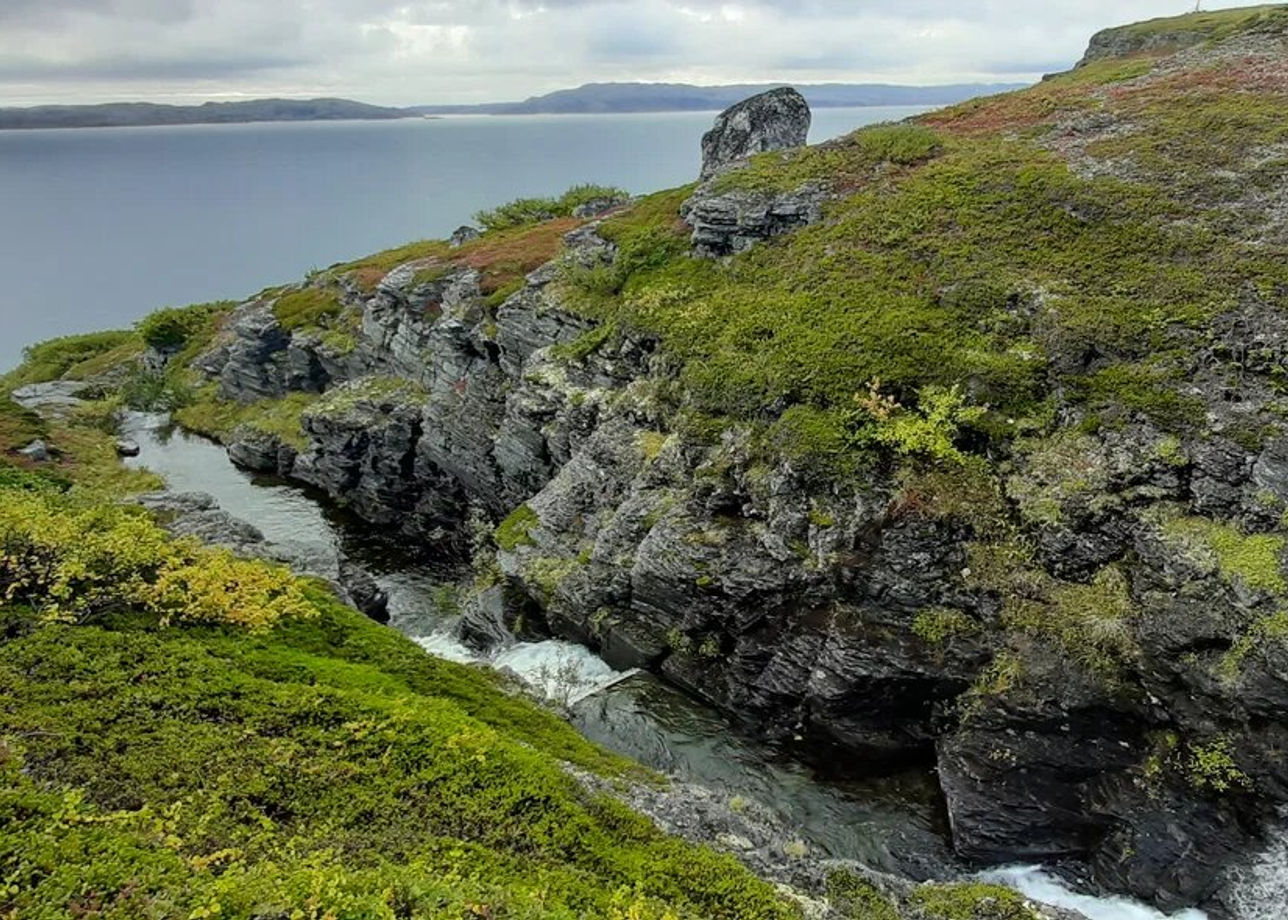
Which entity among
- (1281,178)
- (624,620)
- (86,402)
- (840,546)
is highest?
(1281,178)

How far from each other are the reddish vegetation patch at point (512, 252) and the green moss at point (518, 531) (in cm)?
1963

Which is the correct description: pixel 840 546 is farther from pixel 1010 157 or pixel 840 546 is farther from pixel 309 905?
pixel 1010 157

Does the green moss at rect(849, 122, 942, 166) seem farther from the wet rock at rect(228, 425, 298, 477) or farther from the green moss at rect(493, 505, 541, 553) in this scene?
the wet rock at rect(228, 425, 298, 477)

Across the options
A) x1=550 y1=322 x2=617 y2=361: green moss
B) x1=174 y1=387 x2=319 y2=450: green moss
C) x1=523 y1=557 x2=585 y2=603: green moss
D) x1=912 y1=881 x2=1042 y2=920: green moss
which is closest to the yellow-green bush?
x1=523 y1=557 x2=585 y2=603: green moss

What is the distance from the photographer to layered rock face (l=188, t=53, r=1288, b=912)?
1758 centimetres

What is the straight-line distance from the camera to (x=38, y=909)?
8141mm

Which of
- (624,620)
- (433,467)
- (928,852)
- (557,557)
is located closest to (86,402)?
(433,467)

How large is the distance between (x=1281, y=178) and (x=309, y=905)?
113ft

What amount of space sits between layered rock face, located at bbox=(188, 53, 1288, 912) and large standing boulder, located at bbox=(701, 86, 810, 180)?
995 inches

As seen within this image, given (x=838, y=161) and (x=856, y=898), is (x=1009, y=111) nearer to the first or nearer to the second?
(x=838, y=161)

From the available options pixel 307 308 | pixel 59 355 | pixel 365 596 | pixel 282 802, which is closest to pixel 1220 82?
pixel 365 596

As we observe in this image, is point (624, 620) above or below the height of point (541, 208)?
below

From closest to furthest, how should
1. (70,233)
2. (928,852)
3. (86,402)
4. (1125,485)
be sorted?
(928,852), (1125,485), (86,402), (70,233)

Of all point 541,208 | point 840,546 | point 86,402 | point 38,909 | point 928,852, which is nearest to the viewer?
point 38,909
